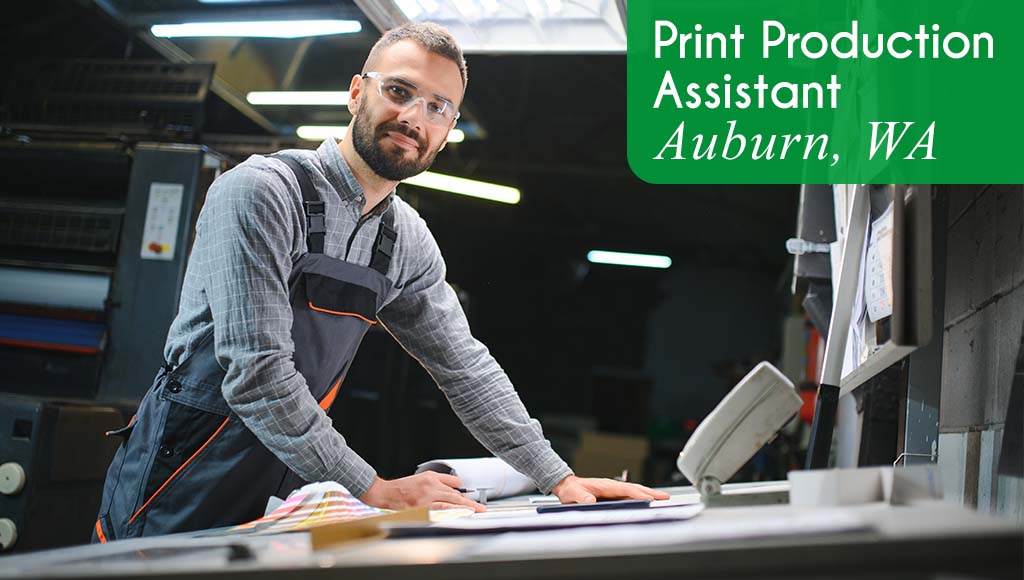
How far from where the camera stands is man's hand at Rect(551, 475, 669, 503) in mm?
1368

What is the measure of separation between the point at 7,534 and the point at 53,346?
819 mm

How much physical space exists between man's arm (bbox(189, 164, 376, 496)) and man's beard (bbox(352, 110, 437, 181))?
19 cm

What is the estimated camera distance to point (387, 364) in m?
3.99

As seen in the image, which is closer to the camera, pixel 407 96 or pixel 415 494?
pixel 415 494

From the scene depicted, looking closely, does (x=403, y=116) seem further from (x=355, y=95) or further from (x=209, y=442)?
(x=209, y=442)

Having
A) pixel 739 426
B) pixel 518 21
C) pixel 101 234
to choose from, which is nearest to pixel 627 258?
pixel 101 234

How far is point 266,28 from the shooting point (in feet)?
8.09

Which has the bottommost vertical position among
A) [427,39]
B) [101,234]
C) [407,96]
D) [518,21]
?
[101,234]

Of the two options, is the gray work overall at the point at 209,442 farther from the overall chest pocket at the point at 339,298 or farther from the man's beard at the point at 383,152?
the man's beard at the point at 383,152

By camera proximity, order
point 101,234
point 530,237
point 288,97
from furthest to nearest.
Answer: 1. point 530,237
2. point 288,97
3. point 101,234

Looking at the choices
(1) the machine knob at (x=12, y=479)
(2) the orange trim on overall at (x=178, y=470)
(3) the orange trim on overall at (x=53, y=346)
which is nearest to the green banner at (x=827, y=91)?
(2) the orange trim on overall at (x=178, y=470)

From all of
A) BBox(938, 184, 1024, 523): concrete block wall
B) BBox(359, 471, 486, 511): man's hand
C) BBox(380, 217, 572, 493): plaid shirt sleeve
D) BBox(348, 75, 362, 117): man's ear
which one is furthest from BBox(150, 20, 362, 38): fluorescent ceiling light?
BBox(938, 184, 1024, 523): concrete block wall

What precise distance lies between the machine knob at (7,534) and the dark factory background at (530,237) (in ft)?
0.40

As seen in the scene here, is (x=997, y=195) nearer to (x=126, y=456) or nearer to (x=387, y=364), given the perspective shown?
(x=126, y=456)
